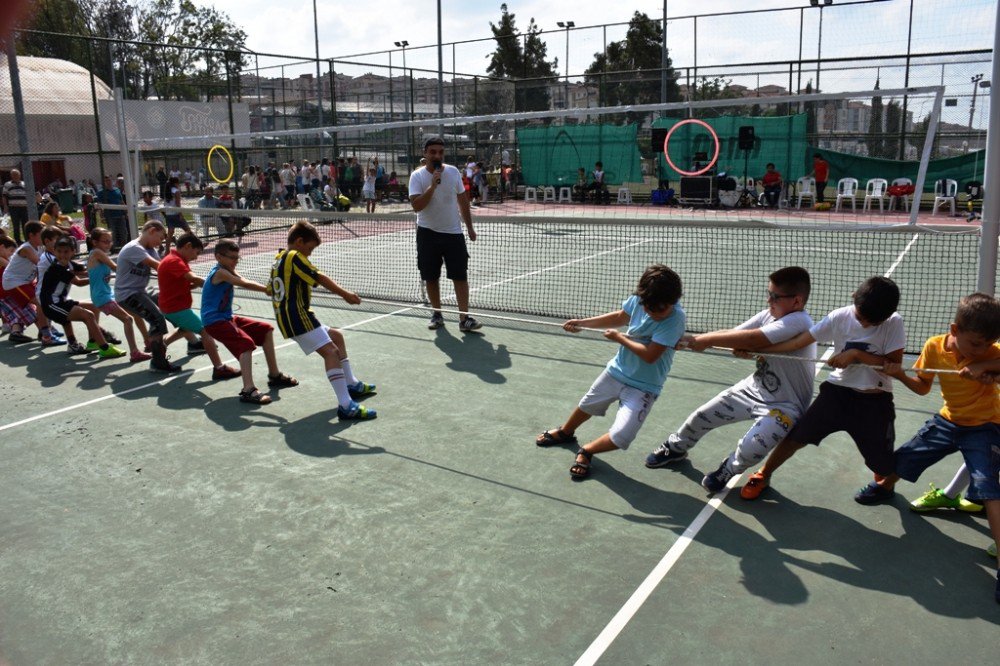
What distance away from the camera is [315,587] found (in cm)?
407

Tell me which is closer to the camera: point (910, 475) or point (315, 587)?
point (315, 587)

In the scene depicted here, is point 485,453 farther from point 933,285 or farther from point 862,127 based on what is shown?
point 862,127

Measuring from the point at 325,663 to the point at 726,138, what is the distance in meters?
23.6

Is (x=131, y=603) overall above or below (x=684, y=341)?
below

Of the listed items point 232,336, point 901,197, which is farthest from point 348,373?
point 901,197

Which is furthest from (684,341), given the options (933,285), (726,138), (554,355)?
(726,138)

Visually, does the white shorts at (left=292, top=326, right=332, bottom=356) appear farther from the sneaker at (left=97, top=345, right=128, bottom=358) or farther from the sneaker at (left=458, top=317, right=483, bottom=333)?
the sneaker at (left=97, top=345, right=128, bottom=358)

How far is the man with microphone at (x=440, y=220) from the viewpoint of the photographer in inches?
361

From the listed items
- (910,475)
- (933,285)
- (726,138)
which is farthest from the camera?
(726,138)

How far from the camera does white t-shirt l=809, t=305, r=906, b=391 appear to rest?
14.8 ft

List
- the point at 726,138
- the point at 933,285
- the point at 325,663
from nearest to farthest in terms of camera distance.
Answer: the point at 325,663 → the point at 933,285 → the point at 726,138

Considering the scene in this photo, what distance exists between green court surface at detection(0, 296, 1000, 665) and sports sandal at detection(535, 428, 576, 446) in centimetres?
12

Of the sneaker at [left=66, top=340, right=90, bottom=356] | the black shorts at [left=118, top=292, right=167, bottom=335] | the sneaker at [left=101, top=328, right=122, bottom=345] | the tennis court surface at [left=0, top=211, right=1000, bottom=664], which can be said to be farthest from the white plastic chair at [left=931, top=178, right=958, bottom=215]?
the sneaker at [left=66, top=340, right=90, bottom=356]

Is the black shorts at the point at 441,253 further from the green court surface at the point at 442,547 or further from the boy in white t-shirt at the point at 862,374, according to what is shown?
the boy in white t-shirt at the point at 862,374
